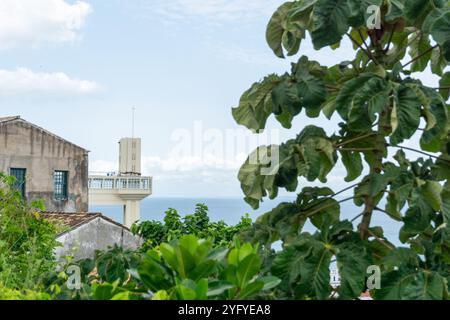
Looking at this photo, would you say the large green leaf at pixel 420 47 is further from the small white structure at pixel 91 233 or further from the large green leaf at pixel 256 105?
the small white structure at pixel 91 233

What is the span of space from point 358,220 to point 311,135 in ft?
1.56

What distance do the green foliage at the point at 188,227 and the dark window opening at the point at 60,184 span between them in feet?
34.0

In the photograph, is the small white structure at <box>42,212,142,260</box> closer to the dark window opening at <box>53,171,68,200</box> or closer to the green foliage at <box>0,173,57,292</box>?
the dark window opening at <box>53,171,68,200</box>

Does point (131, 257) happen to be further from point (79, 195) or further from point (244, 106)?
point (79, 195)

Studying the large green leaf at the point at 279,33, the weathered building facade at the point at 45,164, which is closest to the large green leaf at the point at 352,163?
the large green leaf at the point at 279,33

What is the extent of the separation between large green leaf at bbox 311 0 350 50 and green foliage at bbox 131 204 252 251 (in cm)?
420

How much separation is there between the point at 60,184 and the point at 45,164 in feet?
2.75

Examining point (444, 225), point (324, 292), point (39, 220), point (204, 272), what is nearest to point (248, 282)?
point (204, 272)

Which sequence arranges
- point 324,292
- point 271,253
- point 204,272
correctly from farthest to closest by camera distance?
1. point 271,253
2. point 324,292
3. point 204,272

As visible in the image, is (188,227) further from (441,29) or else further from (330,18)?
(441,29)

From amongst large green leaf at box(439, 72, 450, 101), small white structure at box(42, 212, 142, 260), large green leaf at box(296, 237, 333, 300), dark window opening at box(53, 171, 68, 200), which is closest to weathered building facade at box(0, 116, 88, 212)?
dark window opening at box(53, 171, 68, 200)

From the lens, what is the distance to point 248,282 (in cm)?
221

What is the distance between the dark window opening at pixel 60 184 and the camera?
56.0ft
